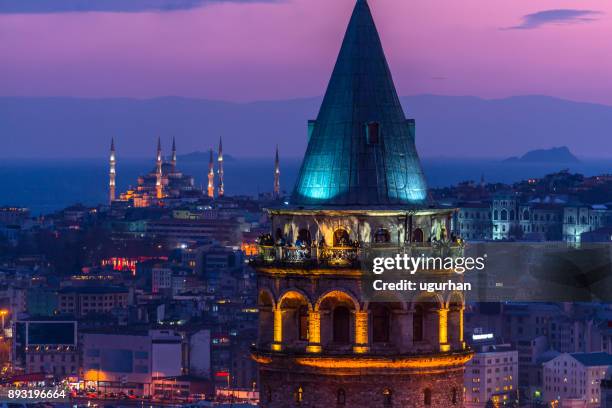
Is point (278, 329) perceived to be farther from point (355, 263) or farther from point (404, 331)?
point (404, 331)

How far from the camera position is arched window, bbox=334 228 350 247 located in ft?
84.5

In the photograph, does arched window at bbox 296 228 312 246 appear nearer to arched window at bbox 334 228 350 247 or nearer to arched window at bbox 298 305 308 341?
A: arched window at bbox 334 228 350 247

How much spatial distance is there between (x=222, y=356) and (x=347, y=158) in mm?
99294

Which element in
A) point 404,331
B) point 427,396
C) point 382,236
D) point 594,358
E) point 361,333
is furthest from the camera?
point 594,358

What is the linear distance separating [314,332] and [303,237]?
0.85 meters

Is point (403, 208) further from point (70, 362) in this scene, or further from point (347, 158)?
point (70, 362)

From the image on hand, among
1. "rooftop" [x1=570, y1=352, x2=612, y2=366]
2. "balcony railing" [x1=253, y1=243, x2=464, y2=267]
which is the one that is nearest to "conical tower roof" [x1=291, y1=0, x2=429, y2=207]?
"balcony railing" [x1=253, y1=243, x2=464, y2=267]

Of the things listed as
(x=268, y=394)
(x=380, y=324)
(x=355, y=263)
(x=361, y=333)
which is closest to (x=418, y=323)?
(x=380, y=324)

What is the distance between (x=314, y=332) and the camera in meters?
26.0

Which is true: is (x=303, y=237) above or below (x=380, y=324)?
above

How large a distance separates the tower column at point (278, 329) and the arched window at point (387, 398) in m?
1.04

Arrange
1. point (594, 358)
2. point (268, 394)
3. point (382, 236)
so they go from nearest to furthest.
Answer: point (382, 236) → point (268, 394) → point (594, 358)

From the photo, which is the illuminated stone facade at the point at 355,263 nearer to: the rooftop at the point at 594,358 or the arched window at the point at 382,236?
the arched window at the point at 382,236

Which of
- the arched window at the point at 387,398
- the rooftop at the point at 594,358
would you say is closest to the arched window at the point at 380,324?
the arched window at the point at 387,398
